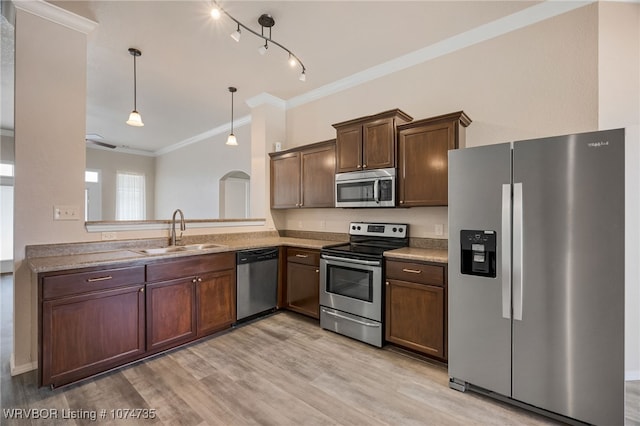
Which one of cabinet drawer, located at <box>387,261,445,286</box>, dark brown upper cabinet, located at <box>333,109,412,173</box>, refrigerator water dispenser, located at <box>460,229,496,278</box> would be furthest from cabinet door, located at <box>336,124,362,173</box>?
refrigerator water dispenser, located at <box>460,229,496,278</box>

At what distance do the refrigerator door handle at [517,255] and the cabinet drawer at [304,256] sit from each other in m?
1.94

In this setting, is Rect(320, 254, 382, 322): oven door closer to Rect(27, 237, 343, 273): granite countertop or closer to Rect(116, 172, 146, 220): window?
Rect(27, 237, 343, 273): granite countertop

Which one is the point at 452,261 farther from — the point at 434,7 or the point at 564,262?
the point at 434,7

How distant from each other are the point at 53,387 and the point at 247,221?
8.23ft

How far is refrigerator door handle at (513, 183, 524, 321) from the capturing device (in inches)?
73.4

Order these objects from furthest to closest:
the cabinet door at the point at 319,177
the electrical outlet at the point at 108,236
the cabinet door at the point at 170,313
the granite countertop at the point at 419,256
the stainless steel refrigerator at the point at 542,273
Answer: the cabinet door at the point at 319,177
the electrical outlet at the point at 108,236
the cabinet door at the point at 170,313
the granite countertop at the point at 419,256
the stainless steel refrigerator at the point at 542,273

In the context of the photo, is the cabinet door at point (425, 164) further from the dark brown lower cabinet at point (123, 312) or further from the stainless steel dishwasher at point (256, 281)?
the dark brown lower cabinet at point (123, 312)

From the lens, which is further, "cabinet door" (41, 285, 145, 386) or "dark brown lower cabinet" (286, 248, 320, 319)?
"dark brown lower cabinet" (286, 248, 320, 319)

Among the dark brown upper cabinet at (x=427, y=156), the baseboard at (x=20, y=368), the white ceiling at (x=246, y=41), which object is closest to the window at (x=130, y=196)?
the white ceiling at (x=246, y=41)

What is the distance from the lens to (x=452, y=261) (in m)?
2.17

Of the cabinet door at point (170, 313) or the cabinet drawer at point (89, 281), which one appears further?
the cabinet door at point (170, 313)

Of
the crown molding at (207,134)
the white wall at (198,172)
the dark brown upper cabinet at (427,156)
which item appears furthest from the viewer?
the white wall at (198,172)

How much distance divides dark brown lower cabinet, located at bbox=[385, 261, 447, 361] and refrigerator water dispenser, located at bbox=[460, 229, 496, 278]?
28 centimetres

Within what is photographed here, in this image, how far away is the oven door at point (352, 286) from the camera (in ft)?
8.99
